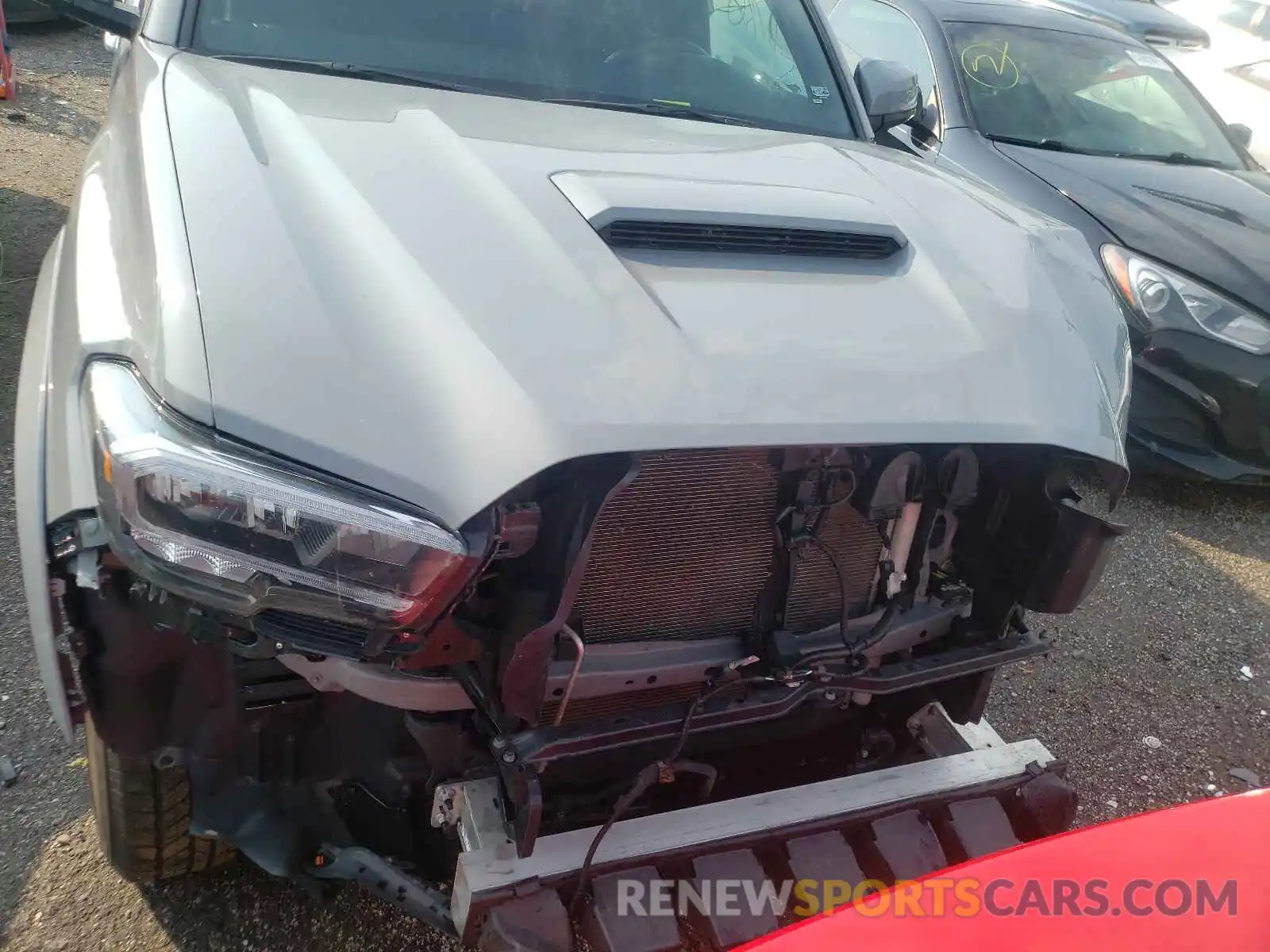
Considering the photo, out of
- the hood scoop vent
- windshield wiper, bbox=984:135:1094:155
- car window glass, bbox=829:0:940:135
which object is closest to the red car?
the hood scoop vent

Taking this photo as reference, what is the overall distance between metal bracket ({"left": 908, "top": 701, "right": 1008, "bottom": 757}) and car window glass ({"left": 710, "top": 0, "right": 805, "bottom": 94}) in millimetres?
1689

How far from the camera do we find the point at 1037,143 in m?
4.46

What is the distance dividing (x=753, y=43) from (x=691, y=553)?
175cm

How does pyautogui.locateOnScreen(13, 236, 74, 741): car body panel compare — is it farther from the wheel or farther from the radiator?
the radiator

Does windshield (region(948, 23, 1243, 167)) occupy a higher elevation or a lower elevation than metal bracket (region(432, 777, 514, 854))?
higher

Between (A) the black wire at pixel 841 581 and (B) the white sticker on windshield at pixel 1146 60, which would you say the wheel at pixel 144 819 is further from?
(B) the white sticker on windshield at pixel 1146 60

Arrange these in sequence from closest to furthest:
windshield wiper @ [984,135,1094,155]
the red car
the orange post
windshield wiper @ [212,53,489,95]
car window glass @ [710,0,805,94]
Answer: the red car < windshield wiper @ [212,53,489,95] < car window glass @ [710,0,805,94] < windshield wiper @ [984,135,1094,155] < the orange post

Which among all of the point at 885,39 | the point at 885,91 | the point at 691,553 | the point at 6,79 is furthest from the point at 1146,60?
the point at 6,79

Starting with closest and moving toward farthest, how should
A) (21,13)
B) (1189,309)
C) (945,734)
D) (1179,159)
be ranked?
(945,734)
(1189,309)
(1179,159)
(21,13)

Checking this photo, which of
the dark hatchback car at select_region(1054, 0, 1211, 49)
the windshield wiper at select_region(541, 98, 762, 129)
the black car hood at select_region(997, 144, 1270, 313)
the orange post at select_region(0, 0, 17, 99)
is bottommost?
the orange post at select_region(0, 0, 17, 99)

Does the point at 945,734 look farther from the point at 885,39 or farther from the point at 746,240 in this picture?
the point at 885,39

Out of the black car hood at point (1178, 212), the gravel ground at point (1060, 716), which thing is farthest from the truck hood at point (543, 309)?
the black car hood at point (1178, 212)

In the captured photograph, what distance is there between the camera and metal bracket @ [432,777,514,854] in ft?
4.89

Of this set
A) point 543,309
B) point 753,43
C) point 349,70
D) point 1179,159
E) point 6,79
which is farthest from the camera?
point 6,79
